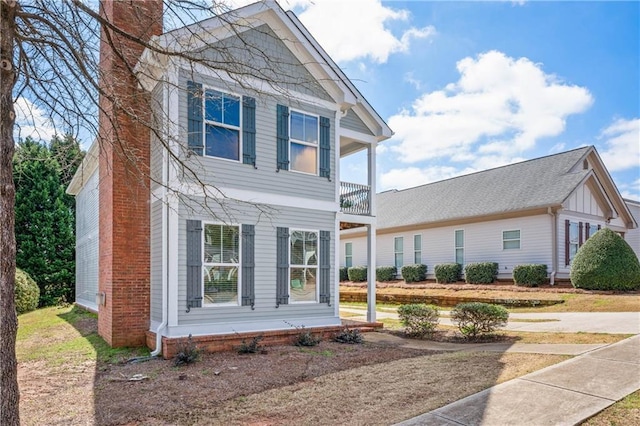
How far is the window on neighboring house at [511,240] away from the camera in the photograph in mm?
19078

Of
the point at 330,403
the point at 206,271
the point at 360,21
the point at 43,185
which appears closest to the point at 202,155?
the point at 206,271

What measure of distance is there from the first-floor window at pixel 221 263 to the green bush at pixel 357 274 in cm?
A: 1652

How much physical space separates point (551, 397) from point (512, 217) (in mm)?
15647

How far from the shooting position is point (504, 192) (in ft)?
67.9

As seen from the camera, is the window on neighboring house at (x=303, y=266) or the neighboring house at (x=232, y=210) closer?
the neighboring house at (x=232, y=210)

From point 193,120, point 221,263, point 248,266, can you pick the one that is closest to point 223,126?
point 193,120

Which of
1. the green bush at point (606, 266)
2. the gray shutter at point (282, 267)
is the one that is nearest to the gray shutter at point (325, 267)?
the gray shutter at point (282, 267)

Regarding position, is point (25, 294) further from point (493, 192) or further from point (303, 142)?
point (493, 192)

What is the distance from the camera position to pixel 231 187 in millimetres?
9391

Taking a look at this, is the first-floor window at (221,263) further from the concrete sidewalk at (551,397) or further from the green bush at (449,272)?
the green bush at (449,272)

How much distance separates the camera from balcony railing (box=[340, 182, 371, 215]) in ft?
40.2

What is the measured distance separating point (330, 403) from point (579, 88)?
15471 millimetres

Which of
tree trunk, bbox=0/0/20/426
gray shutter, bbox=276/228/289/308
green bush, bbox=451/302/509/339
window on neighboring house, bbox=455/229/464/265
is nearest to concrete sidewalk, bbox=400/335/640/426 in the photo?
green bush, bbox=451/302/509/339

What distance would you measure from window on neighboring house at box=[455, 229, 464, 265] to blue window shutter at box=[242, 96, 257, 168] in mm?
14770
